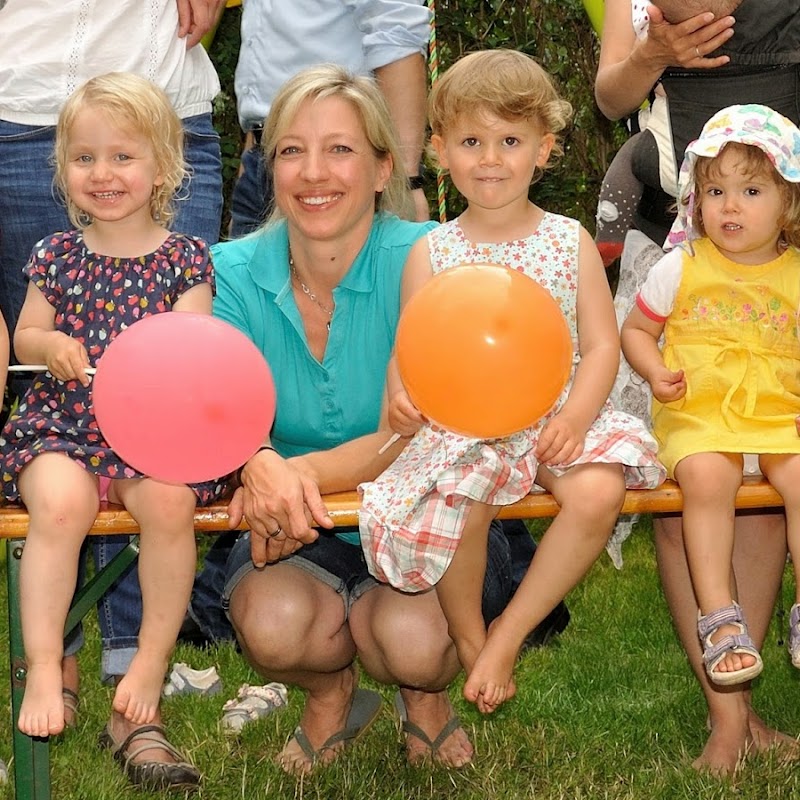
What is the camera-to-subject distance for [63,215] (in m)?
3.54

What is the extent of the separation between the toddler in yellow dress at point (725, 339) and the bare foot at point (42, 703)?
135cm

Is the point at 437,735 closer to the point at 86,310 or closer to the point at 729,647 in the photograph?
the point at 729,647

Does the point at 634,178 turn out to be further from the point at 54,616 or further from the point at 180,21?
the point at 54,616

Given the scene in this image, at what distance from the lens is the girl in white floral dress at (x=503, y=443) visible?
9.33ft

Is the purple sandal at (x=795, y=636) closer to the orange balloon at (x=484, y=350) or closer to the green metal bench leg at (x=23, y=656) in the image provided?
the orange balloon at (x=484, y=350)

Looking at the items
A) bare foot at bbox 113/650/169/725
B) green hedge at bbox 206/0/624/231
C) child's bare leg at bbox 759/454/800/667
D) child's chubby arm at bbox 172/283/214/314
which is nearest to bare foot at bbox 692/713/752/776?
child's bare leg at bbox 759/454/800/667

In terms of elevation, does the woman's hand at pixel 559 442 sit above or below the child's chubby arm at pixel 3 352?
below

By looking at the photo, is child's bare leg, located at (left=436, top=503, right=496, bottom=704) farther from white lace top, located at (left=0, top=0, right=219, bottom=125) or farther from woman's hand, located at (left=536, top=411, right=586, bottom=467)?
white lace top, located at (left=0, top=0, right=219, bottom=125)

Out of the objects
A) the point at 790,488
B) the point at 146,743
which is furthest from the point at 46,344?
the point at 790,488

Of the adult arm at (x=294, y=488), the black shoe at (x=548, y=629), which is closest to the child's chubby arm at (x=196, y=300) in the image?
the adult arm at (x=294, y=488)

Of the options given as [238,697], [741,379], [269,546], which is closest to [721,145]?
[741,379]

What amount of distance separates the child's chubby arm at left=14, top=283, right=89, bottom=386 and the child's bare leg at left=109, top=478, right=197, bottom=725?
0.88 feet

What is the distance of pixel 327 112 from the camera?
311 centimetres

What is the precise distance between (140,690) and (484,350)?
104cm
